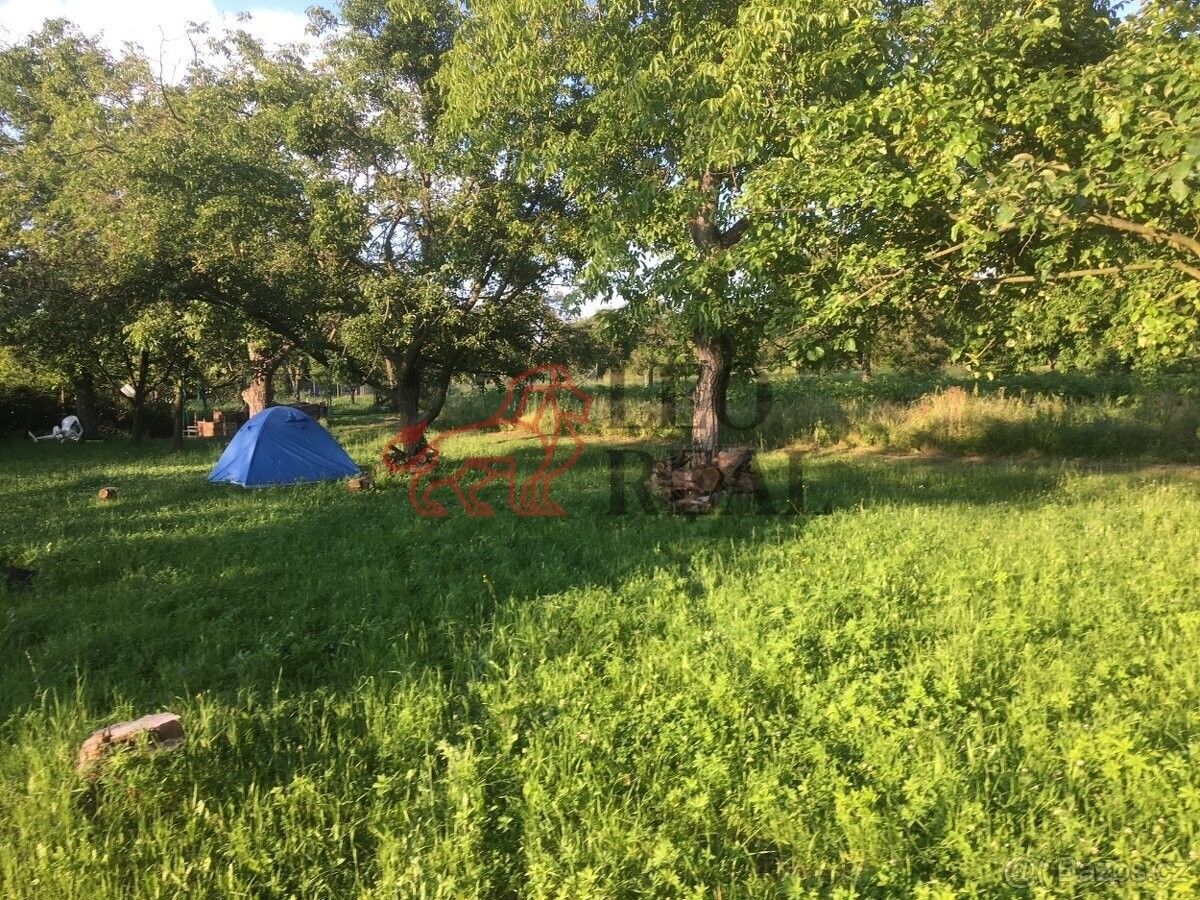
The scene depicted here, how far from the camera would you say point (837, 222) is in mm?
5820

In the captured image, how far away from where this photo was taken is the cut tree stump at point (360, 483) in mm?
10172

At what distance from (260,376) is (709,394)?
1262 centimetres

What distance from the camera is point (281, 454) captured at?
11188mm

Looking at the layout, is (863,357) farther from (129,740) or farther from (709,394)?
(129,740)

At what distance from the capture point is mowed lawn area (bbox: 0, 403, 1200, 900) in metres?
2.32

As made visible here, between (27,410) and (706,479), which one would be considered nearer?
(706,479)

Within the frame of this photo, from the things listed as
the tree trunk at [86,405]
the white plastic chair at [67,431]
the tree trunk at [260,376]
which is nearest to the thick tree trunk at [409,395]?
the tree trunk at [260,376]

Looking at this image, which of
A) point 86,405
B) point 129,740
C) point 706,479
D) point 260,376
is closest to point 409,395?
point 260,376

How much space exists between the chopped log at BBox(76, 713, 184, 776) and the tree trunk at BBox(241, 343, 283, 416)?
13038 mm

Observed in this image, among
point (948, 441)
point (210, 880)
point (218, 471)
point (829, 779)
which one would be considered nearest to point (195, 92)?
point (218, 471)

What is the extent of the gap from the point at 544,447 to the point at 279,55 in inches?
374

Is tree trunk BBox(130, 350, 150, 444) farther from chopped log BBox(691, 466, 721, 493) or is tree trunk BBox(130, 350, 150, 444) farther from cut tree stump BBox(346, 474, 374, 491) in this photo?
chopped log BBox(691, 466, 721, 493)

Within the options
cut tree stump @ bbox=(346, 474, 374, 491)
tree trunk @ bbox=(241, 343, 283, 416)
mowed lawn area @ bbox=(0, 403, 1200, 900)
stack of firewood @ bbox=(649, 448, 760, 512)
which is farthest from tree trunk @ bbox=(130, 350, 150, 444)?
stack of firewood @ bbox=(649, 448, 760, 512)

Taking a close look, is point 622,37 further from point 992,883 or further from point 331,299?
point 992,883
